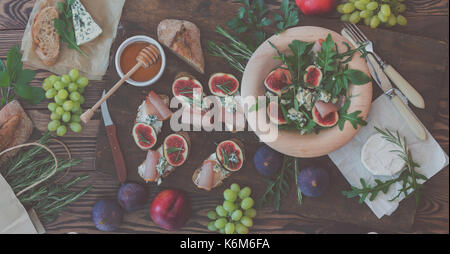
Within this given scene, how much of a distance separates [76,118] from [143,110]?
33cm

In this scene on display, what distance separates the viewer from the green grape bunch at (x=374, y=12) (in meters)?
1.35

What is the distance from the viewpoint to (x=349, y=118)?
3.72 ft

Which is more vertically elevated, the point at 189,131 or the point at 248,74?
the point at 248,74

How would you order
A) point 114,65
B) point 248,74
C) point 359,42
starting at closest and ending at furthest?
point 248,74
point 359,42
point 114,65

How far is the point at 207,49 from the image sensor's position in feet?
4.73

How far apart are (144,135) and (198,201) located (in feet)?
1.26

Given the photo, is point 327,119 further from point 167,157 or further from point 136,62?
point 136,62

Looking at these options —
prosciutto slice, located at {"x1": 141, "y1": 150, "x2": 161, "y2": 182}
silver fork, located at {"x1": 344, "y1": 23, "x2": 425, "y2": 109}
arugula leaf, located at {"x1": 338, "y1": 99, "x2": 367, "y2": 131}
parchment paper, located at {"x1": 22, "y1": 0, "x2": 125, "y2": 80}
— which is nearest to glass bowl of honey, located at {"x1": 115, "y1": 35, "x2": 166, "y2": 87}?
parchment paper, located at {"x1": 22, "y1": 0, "x2": 125, "y2": 80}

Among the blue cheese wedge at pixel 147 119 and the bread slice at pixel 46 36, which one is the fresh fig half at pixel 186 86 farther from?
the bread slice at pixel 46 36

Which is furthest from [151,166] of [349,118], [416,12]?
[416,12]

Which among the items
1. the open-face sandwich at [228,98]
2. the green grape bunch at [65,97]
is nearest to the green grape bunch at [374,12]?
the open-face sandwich at [228,98]

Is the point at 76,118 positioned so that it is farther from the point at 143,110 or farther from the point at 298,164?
the point at 298,164

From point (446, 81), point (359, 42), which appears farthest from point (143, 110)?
point (446, 81)
